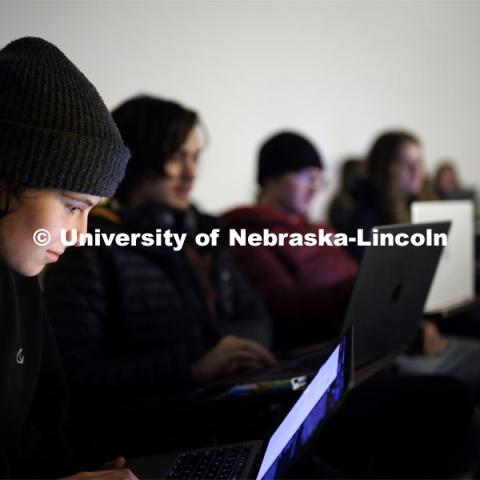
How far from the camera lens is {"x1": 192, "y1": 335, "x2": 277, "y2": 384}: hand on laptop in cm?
102

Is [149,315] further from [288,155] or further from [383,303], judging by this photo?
[288,155]

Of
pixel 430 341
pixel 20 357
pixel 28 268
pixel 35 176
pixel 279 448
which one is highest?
pixel 35 176

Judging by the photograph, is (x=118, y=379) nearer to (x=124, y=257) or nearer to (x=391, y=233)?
(x=124, y=257)

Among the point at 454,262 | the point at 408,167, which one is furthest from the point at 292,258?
the point at 408,167

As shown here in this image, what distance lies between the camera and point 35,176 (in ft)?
1.93

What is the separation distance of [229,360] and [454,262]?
69cm

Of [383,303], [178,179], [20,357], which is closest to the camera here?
[20,357]

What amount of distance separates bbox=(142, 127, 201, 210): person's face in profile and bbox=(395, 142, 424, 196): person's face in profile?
1046 millimetres

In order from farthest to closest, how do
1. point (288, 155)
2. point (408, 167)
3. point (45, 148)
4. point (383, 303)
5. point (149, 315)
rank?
point (408, 167), point (288, 155), point (149, 315), point (383, 303), point (45, 148)

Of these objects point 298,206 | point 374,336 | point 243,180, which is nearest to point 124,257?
point 374,336

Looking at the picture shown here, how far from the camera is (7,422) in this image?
69 cm

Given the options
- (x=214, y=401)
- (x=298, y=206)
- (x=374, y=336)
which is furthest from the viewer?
(x=298, y=206)

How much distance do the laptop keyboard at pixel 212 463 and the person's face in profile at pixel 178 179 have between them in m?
0.57

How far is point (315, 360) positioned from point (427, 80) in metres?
2.03
